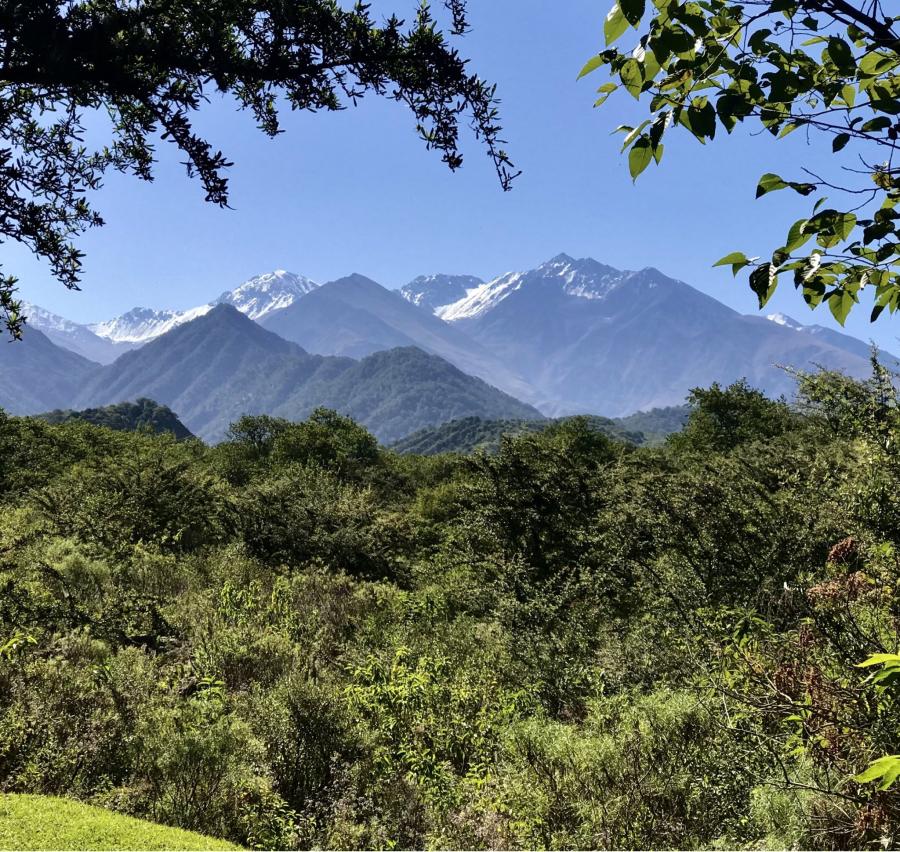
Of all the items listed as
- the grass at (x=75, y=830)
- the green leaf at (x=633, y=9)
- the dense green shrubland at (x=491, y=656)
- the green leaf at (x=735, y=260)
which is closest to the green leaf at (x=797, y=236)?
the green leaf at (x=735, y=260)

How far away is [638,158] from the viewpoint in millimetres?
1715

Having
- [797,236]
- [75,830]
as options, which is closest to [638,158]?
[797,236]

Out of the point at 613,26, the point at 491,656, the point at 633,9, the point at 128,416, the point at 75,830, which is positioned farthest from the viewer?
the point at 128,416

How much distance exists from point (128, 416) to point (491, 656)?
7545 inches

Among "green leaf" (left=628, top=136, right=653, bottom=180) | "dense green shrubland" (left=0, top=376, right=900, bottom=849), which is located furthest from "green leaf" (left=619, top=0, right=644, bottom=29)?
"dense green shrubland" (left=0, top=376, right=900, bottom=849)

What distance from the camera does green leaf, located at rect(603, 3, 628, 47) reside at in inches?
60.1

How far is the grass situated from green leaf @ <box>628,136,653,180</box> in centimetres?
568

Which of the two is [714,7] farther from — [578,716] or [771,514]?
[771,514]

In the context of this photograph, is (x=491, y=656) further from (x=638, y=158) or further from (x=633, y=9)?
(x=633, y=9)

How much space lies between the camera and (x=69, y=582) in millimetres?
11602

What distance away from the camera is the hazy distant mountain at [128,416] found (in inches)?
6033

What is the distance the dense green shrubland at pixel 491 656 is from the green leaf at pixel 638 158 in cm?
150

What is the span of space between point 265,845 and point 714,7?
23.8 ft

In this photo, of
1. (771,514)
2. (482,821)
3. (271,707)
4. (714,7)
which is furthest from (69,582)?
(771,514)
